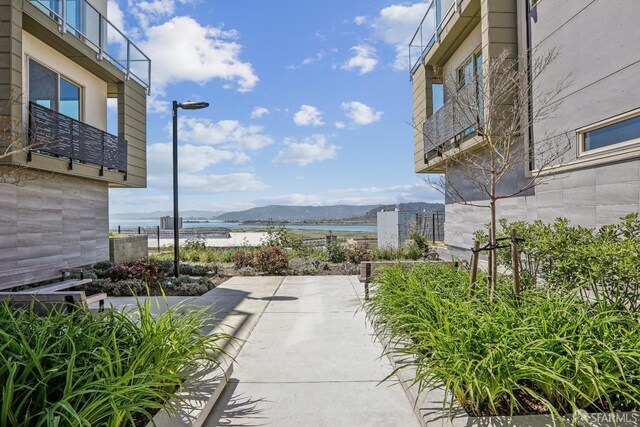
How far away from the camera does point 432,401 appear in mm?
3092

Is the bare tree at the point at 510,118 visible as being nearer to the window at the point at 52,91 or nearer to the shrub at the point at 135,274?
the shrub at the point at 135,274

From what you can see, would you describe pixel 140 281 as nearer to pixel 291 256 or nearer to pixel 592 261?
pixel 291 256

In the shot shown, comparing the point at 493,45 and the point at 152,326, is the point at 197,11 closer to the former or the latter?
the point at 493,45

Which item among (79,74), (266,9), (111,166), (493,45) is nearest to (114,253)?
(111,166)

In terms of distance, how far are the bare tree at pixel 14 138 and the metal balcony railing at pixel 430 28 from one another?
9.93 meters

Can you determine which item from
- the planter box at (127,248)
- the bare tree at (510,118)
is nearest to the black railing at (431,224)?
the bare tree at (510,118)

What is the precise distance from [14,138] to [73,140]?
300cm

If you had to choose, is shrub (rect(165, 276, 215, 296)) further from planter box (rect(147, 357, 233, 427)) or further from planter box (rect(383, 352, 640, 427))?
planter box (rect(383, 352, 640, 427))

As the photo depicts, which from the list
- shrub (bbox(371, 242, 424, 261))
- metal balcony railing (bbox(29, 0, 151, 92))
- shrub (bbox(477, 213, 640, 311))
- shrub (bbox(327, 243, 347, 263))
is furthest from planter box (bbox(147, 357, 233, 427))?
shrub (bbox(371, 242, 424, 261))

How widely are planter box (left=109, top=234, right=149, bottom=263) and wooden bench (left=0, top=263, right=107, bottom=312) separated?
3671 mm

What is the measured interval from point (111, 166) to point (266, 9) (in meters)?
6.62

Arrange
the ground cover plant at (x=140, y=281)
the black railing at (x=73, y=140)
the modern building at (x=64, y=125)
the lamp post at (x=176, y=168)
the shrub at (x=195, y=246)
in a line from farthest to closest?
the shrub at (x=195, y=246) < the lamp post at (x=176, y=168) < the black railing at (x=73, y=140) < the ground cover plant at (x=140, y=281) < the modern building at (x=64, y=125)

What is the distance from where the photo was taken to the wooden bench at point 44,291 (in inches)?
179

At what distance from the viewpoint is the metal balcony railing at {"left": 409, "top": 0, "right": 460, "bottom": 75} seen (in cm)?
1098
